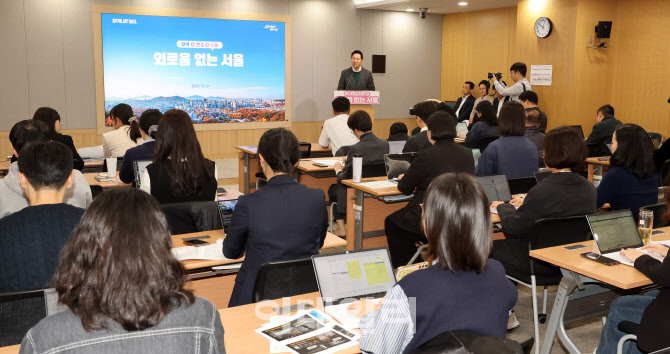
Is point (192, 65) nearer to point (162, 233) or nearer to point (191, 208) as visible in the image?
point (191, 208)

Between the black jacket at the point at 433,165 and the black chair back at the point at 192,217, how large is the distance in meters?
1.52

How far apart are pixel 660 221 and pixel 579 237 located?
71 centimetres

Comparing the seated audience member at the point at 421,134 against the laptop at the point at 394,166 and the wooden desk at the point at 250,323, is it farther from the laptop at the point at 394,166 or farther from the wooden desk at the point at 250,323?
the wooden desk at the point at 250,323

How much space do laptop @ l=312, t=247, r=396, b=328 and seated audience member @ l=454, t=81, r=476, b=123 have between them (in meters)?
9.07

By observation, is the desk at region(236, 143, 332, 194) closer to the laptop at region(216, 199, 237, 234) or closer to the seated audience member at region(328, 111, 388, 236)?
the seated audience member at region(328, 111, 388, 236)

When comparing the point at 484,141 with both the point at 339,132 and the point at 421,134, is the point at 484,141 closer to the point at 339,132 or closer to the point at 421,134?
the point at 421,134

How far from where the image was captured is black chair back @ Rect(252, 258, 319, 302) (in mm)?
2453

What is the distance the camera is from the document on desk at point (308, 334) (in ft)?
6.55

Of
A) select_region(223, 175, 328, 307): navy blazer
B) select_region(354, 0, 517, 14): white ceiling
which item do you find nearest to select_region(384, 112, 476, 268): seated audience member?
select_region(223, 175, 328, 307): navy blazer

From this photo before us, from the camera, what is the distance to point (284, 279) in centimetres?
252

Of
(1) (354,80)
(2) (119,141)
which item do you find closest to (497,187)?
(2) (119,141)

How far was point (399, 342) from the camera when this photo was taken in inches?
71.0

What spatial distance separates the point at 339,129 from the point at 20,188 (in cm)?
393

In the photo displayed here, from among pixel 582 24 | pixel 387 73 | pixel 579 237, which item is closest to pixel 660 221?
pixel 579 237
